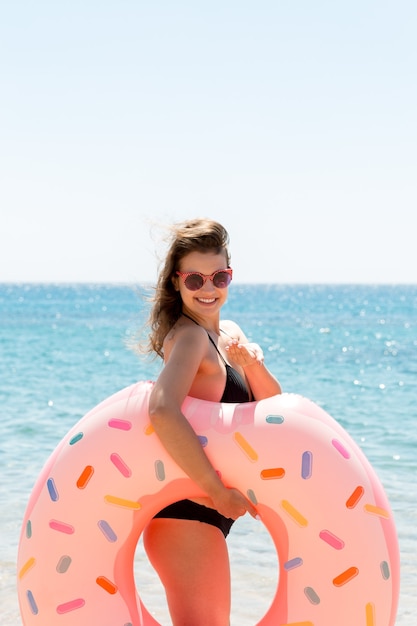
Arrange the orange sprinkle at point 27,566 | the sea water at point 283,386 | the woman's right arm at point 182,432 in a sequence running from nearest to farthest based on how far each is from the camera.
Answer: the woman's right arm at point 182,432 < the orange sprinkle at point 27,566 < the sea water at point 283,386

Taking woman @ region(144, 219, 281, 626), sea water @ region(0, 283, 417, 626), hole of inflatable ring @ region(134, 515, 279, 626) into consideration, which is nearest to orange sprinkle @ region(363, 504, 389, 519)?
woman @ region(144, 219, 281, 626)

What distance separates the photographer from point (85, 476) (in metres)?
2.62

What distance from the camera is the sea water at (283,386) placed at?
175 inches

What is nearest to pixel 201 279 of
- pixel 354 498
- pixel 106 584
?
pixel 354 498

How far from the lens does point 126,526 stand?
2.63 meters

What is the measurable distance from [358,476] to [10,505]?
3.40 meters

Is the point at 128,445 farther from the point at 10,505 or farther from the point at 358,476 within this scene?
the point at 10,505

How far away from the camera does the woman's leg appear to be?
2594 millimetres

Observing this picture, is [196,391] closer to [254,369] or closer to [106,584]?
[254,369]

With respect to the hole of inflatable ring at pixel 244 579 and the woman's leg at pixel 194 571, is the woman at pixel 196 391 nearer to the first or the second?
the woman's leg at pixel 194 571

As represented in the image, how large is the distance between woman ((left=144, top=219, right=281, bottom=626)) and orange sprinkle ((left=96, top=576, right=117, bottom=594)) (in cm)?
14

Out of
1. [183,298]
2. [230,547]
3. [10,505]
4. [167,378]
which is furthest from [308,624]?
[10,505]

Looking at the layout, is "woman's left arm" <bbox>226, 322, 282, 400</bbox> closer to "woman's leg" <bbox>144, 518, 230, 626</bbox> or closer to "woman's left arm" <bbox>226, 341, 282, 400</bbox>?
"woman's left arm" <bbox>226, 341, 282, 400</bbox>

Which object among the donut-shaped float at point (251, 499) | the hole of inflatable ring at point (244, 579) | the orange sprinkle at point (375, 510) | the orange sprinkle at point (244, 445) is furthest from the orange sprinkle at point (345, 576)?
the hole of inflatable ring at point (244, 579)
